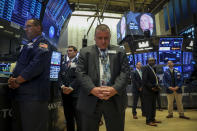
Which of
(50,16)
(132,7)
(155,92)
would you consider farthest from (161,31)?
(50,16)

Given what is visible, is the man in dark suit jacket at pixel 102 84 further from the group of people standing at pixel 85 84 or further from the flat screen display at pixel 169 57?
the flat screen display at pixel 169 57

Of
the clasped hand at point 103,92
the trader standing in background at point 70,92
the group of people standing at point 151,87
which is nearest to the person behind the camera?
the clasped hand at point 103,92

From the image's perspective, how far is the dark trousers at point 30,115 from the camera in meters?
1.64

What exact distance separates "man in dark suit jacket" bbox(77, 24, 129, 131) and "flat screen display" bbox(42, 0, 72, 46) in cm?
268

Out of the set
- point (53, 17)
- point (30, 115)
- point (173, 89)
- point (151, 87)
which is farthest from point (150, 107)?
point (53, 17)

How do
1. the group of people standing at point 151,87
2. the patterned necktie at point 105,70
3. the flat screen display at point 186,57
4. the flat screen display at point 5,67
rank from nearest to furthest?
the patterned necktie at point 105,70
the flat screen display at point 5,67
the group of people standing at point 151,87
the flat screen display at point 186,57

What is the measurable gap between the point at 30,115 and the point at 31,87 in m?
0.29

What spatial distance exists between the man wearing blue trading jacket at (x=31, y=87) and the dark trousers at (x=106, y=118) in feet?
1.78

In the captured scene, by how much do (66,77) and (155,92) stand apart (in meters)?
2.54

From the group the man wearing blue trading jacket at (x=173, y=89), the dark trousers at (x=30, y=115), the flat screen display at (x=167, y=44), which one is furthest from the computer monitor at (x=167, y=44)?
the dark trousers at (x=30, y=115)

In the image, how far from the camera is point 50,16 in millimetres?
4137

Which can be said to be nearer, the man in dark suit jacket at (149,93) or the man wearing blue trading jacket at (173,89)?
the man in dark suit jacket at (149,93)

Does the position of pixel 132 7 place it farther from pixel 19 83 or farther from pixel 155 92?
pixel 19 83

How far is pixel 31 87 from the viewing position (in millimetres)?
1676
